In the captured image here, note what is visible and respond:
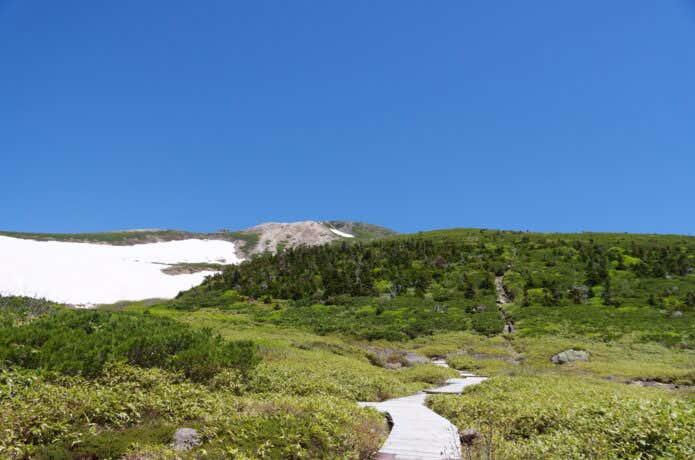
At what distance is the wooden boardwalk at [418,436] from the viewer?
8690 millimetres

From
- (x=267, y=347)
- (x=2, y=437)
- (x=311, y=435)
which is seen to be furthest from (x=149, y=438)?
(x=267, y=347)

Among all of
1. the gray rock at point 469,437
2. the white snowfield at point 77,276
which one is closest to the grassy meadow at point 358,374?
the gray rock at point 469,437

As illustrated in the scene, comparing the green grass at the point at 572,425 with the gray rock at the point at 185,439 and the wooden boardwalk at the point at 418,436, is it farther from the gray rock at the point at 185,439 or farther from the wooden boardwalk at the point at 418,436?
the gray rock at the point at 185,439

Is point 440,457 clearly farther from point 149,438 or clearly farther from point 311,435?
point 149,438

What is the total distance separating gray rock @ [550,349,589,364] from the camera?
90.6ft

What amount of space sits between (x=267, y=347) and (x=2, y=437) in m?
16.7

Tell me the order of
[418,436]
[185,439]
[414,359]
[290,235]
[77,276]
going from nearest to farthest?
[185,439]
[418,436]
[414,359]
[77,276]
[290,235]

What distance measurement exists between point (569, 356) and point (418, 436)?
2264 cm

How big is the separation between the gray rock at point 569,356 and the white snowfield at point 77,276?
72.6m

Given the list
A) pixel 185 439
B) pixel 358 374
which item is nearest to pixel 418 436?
pixel 185 439

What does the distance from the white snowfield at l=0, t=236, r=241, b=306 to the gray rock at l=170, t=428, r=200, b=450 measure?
244 feet

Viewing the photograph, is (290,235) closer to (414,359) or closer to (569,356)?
(414,359)

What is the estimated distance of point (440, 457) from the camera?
330 inches

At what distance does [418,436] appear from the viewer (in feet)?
32.6
